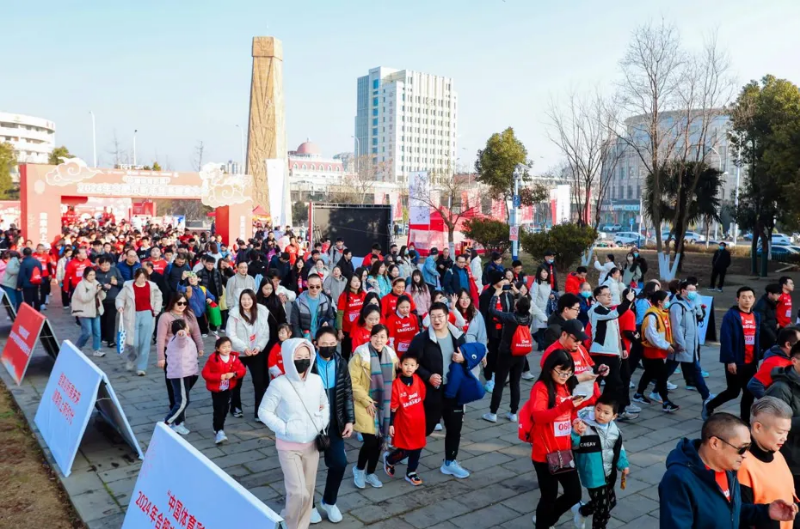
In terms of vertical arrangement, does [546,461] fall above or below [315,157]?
below

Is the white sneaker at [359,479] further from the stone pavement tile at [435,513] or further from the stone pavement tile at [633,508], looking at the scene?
the stone pavement tile at [633,508]

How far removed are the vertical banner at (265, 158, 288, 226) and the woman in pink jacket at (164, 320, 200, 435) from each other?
21775 millimetres

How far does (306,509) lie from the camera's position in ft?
14.4

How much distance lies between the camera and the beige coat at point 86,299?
9.58 m

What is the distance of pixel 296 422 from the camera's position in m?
4.27

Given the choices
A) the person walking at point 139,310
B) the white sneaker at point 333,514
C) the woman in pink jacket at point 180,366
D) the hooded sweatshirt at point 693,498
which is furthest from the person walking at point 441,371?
the person walking at point 139,310

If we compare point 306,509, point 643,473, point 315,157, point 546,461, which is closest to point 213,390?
point 306,509

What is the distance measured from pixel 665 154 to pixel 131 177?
17.9 meters

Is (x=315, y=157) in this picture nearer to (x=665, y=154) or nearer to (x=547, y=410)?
(x=665, y=154)

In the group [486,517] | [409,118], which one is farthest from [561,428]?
[409,118]

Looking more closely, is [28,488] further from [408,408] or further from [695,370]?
[695,370]

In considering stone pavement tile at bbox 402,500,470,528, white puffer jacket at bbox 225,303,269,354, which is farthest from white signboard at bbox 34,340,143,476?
stone pavement tile at bbox 402,500,470,528

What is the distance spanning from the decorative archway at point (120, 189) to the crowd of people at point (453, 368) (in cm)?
977

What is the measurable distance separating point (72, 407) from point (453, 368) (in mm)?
3669
